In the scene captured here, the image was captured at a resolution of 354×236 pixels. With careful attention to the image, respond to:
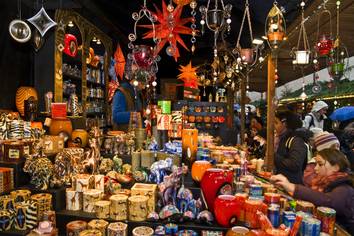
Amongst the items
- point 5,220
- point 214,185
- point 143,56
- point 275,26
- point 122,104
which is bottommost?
point 5,220

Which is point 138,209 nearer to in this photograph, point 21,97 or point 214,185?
point 214,185

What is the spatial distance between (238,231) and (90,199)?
0.93 meters

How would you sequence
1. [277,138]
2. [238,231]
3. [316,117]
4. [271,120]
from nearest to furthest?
[238,231] → [271,120] → [277,138] → [316,117]

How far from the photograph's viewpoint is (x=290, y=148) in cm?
319

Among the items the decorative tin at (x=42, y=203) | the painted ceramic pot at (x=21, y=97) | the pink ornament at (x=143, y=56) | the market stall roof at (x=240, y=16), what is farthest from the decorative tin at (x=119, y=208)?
the painted ceramic pot at (x=21, y=97)

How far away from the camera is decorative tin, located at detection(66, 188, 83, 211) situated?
1917 mm

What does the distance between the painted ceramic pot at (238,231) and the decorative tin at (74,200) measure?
0.98 meters

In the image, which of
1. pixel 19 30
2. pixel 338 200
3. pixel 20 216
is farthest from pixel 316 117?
pixel 20 216

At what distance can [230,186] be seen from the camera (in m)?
1.69

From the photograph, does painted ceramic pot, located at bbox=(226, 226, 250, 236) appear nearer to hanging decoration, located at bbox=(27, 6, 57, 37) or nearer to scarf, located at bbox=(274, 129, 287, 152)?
scarf, located at bbox=(274, 129, 287, 152)

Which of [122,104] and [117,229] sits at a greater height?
[122,104]

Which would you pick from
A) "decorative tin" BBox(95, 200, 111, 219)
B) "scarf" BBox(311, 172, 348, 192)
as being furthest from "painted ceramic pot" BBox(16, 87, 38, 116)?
"scarf" BBox(311, 172, 348, 192)

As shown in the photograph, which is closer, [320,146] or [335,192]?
[335,192]

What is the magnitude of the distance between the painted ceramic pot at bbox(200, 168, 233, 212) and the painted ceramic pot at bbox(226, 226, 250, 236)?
21 cm
